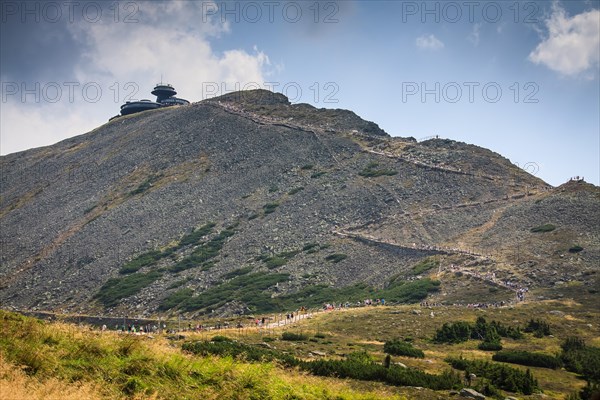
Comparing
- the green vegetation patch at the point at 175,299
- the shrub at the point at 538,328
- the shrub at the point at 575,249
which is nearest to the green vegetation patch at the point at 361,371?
the shrub at the point at 538,328

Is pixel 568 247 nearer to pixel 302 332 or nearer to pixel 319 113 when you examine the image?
pixel 302 332

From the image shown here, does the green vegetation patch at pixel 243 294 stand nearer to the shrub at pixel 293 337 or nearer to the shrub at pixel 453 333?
the shrub at pixel 293 337

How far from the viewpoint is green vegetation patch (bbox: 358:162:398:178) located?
106625 millimetres

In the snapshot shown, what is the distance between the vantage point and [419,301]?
5906 cm

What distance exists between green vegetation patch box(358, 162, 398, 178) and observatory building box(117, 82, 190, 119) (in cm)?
8950

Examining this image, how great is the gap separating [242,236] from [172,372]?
7425 centimetres

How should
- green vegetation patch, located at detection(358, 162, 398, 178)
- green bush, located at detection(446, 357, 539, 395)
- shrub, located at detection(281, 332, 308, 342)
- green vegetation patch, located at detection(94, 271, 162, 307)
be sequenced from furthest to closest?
green vegetation patch, located at detection(358, 162, 398, 178) < green vegetation patch, located at detection(94, 271, 162, 307) < shrub, located at detection(281, 332, 308, 342) < green bush, located at detection(446, 357, 539, 395)

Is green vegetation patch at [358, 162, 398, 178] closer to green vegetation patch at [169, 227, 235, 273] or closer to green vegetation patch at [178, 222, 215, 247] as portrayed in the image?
green vegetation patch at [169, 227, 235, 273]

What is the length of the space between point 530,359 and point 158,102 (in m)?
170

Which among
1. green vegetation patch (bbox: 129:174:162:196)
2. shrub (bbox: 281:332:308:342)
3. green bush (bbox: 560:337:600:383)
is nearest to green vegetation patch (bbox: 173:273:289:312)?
shrub (bbox: 281:332:308:342)

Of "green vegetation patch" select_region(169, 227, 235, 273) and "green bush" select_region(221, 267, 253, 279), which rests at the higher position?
"green vegetation patch" select_region(169, 227, 235, 273)

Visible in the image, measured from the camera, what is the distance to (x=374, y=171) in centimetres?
10831

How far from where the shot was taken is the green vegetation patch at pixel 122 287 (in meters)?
→ 78.0

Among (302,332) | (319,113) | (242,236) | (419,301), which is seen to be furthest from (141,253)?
(319,113)
